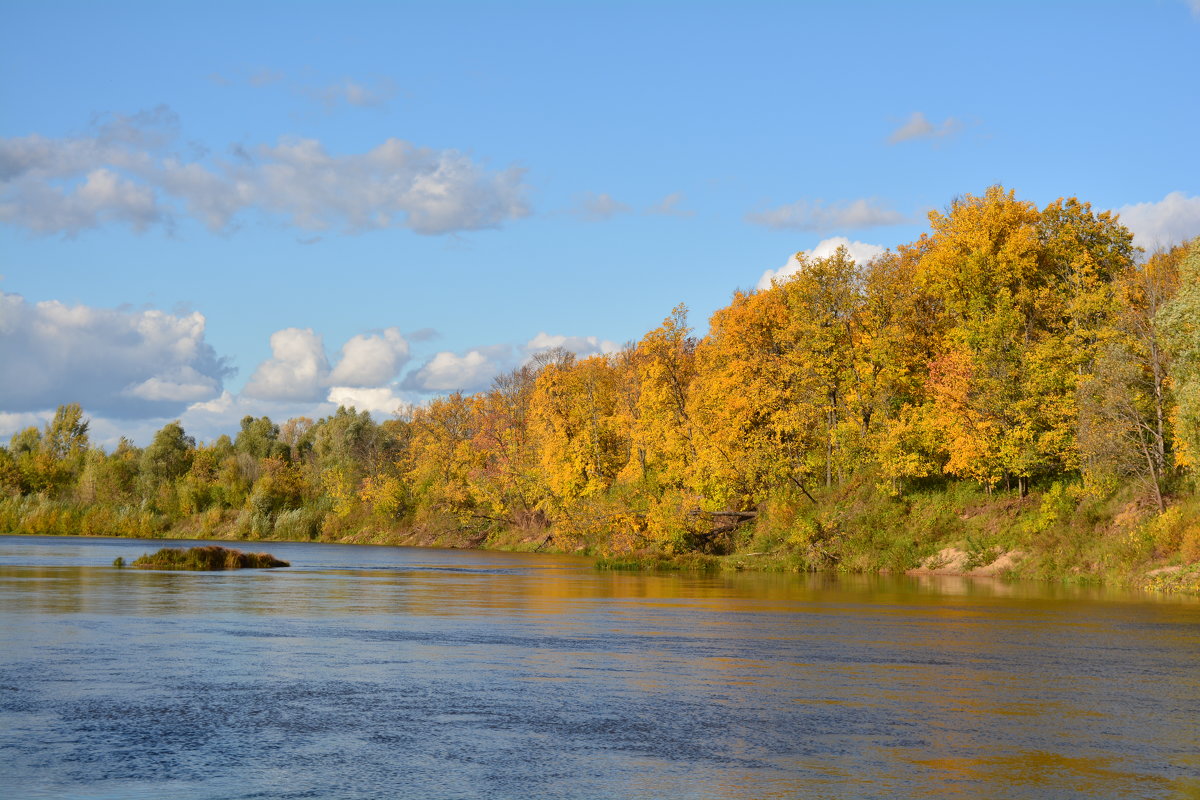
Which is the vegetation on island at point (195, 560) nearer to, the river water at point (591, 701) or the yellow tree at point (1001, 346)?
the river water at point (591, 701)

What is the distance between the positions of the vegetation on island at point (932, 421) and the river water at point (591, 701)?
17.0 metres

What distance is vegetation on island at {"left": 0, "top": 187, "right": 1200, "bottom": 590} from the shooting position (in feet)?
159

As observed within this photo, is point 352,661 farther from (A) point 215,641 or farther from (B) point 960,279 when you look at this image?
(B) point 960,279

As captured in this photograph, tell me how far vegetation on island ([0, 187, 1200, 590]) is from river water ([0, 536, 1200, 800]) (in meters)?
17.0

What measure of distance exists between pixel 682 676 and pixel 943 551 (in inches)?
1616

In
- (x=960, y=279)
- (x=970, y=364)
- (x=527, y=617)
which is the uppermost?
(x=960, y=279)

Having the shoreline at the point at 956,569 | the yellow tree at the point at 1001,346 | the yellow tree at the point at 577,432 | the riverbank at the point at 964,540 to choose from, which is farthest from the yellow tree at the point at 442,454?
the yellow tree at the point at 1001,346

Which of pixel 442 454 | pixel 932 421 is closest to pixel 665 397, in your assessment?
pixel 932 421

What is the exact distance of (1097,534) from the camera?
51.0 metres

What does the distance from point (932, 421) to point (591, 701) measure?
43.9m

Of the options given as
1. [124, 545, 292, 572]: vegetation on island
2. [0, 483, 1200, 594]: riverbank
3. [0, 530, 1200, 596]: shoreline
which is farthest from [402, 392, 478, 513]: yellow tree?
[124, 545, 292, 572]: vegetation on island

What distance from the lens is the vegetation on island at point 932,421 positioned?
48312 millimetres

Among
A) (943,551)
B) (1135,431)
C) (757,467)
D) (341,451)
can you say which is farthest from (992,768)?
(341,451)

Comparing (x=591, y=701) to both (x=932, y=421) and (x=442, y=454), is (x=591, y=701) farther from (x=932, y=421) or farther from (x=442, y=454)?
(x=442, y=454)
